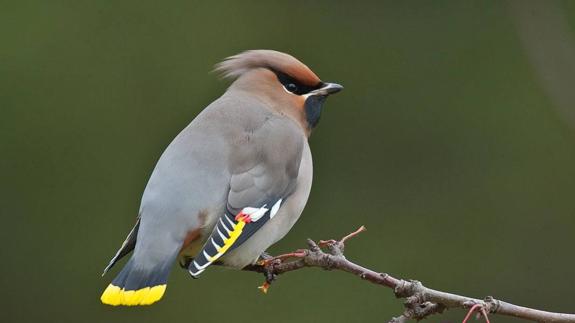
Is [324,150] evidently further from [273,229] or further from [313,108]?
[273,229]

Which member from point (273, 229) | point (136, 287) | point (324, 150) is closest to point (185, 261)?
point (273, 229)

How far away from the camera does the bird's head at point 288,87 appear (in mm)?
4488

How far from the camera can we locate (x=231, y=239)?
3777 mm

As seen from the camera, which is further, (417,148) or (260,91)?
(417,148)

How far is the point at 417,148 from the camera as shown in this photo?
7414 millimetres

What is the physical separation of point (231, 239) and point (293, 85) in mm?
905

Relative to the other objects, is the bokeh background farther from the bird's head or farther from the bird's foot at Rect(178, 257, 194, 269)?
the bird's foot at Rect(178, 257, 194, 269)

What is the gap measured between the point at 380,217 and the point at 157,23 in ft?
5.30

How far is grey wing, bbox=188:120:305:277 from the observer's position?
3.77 metres

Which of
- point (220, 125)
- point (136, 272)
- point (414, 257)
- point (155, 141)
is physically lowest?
point (414, 257)

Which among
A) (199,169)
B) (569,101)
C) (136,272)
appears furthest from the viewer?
(569,101)

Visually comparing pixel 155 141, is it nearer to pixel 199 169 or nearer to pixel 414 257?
pixel 414 257

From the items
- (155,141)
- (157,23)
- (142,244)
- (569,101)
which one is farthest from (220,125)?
(157,23)

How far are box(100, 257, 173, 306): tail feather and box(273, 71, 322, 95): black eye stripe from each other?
105 cm
